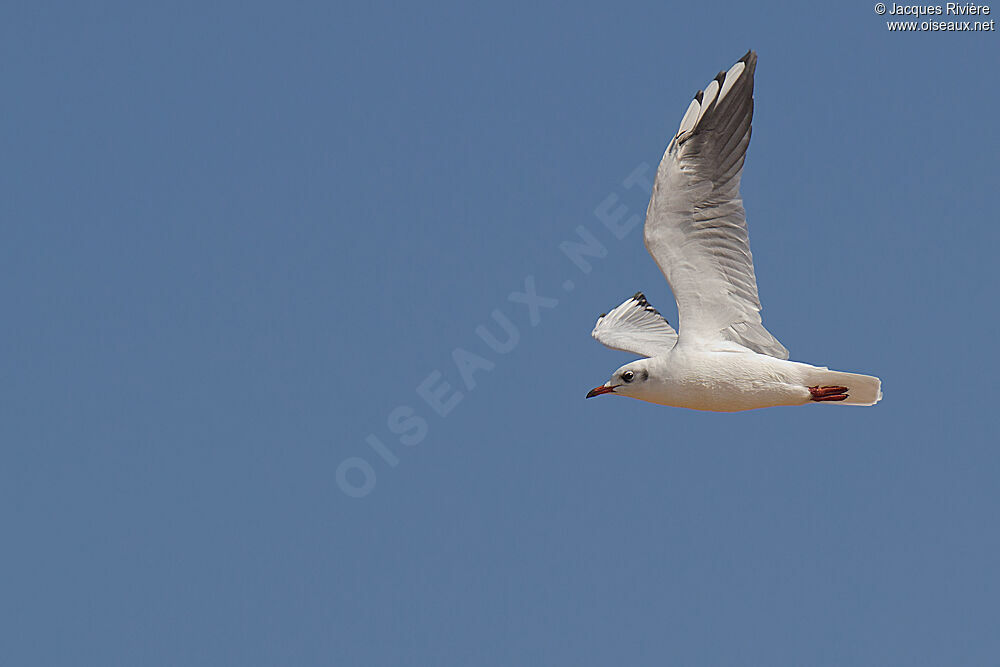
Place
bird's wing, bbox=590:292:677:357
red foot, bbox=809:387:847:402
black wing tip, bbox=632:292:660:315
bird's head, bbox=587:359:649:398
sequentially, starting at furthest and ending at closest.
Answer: black wing tip, bbox=632:292:660:315, bird's wing, bbox=590:292:677:357, bird's head, bbox=587:359:649:398, red foot, bbox=809:387:847:402

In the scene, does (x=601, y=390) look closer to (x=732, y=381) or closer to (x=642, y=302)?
(x=732, y=381)

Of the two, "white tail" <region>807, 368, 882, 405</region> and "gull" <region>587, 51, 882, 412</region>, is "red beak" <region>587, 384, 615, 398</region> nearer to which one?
"gull" <region>587, 51, 882, 412</region>

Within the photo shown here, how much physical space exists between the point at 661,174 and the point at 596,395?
88.5 inches

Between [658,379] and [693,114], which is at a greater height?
[693,114]

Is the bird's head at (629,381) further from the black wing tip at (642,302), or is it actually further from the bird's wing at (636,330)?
the black wing tip at (642,302)

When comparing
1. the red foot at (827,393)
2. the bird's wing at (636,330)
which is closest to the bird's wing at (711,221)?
the red foot at (827,393)

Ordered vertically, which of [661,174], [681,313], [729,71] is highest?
[729,71]

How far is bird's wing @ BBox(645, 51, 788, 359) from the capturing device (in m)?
13.0

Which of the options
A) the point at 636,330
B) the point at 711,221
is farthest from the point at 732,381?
the point at 636,330

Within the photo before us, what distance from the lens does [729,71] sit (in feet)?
→ 42.4

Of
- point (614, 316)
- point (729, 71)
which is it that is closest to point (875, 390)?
point (729, 71)

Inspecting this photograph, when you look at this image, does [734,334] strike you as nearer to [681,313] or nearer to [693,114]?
[681,313]

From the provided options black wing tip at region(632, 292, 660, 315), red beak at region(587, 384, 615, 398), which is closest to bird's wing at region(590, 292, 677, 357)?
black wing tip at region(632, 292, 660, 315)

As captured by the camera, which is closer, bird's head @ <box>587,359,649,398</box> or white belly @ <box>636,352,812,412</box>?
white belly @ <box>636,352,812,412</box>
